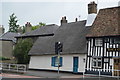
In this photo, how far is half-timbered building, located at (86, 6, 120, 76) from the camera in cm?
2486

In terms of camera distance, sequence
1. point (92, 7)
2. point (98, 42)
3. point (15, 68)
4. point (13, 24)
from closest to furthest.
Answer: point (98, 42) → point (15, 68) → point (92, 7) → point (13, 24)

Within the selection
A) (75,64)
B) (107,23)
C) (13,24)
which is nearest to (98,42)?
(107,23)

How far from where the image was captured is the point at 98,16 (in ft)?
92.3

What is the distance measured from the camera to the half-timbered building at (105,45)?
24859mm

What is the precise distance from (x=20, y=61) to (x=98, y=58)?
15697mm

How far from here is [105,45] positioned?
2552 centimetres

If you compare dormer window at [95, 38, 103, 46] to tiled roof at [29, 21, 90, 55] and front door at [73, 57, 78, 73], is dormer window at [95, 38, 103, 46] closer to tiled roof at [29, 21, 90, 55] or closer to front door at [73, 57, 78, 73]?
tiled roof at [29, 21, 90, 55]

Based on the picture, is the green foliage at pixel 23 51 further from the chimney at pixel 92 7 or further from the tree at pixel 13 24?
the tree at pixel 13 24

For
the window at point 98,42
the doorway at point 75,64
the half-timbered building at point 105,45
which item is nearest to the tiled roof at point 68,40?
the doorway at point 75,64

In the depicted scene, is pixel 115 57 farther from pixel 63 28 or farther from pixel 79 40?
pixel 63 28

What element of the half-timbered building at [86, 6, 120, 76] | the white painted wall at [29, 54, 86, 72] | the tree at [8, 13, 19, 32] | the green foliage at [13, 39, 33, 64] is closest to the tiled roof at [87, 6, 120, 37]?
the half-timbered building at [86, 6, 120, 76]

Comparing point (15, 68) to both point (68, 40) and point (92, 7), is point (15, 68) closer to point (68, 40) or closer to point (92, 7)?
point (68, 40)

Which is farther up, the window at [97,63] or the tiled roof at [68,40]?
the tiled roof at [68,40]

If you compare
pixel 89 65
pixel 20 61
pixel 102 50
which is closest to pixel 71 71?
pixel 89 65
